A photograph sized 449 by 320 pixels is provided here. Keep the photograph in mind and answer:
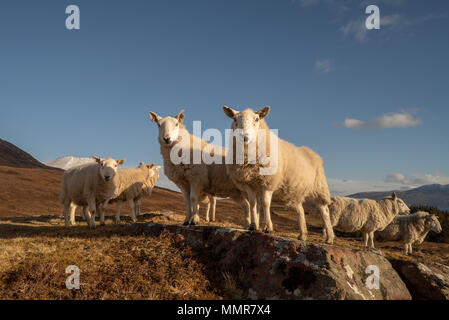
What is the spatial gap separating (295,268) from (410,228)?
17.3 m

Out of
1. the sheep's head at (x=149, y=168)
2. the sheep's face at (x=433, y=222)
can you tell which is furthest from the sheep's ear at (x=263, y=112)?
the sheep's face at (x=433, y=222)

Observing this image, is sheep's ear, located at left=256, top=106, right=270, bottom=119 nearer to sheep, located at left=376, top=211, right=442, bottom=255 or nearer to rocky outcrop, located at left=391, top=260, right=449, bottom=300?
rocky outcrop, located at left=391, top=260, right=449, bottom=300

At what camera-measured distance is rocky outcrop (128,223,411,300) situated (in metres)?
5.65

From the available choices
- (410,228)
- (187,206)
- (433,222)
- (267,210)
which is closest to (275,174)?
(267,210)

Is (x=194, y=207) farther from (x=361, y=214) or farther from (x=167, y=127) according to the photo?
(x=361, y=214)

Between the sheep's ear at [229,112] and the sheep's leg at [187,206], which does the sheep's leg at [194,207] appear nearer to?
the sheep's leg at [187,206]

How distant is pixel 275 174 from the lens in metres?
8.05

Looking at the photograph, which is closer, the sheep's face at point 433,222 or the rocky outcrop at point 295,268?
the rocky outcrop at point 295,268

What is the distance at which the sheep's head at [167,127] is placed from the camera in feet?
29.9

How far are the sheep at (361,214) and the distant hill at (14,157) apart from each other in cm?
8878

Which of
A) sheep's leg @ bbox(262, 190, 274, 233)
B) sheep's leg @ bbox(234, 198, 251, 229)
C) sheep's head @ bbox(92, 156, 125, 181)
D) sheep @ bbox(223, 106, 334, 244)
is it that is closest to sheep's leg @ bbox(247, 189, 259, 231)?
sheep @ bbox(223, 106, 334, 244)
